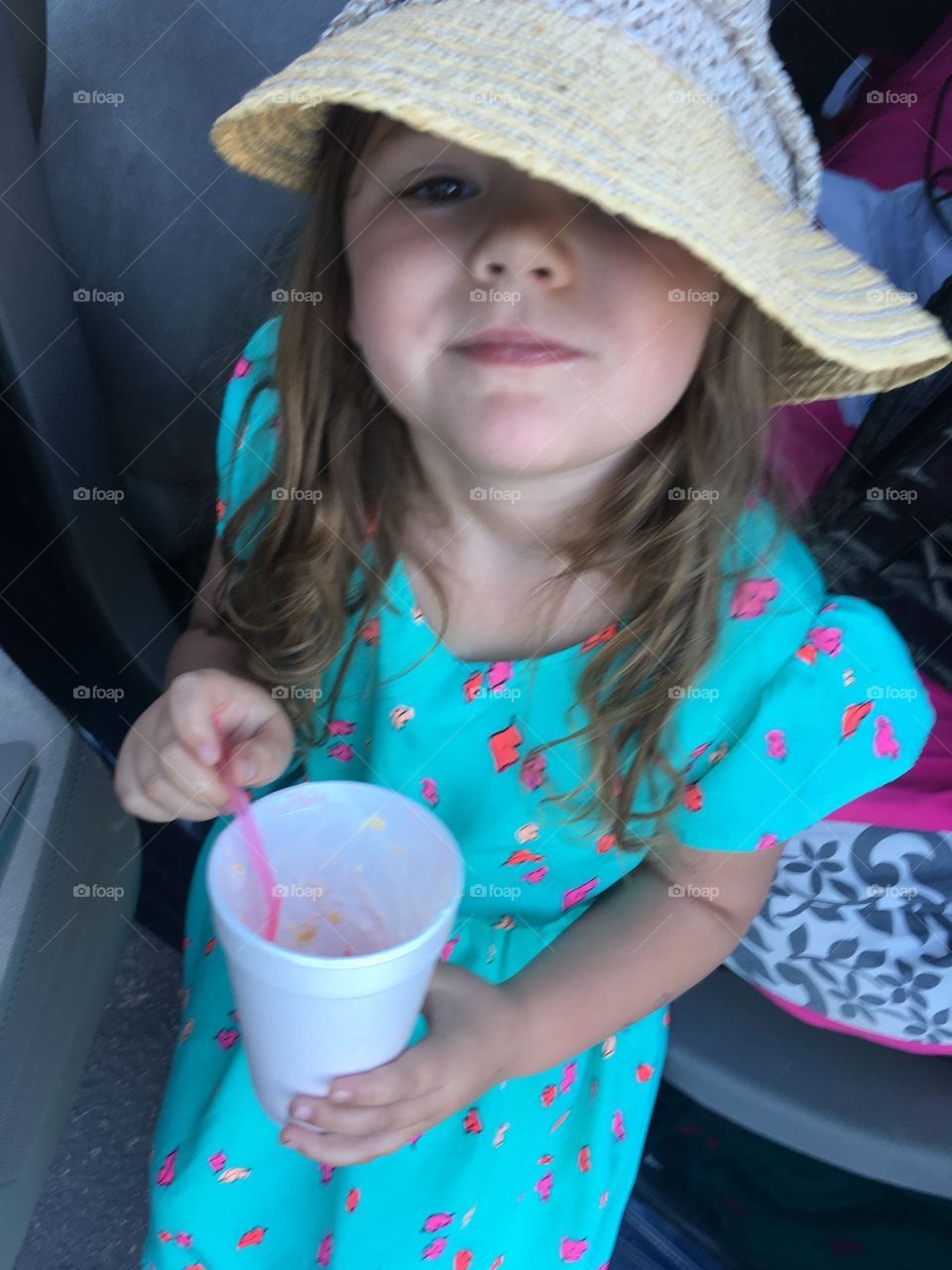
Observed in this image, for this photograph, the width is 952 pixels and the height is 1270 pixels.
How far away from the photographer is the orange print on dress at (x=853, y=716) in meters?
0.82

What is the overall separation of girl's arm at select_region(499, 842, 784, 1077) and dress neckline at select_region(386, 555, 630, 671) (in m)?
0.20

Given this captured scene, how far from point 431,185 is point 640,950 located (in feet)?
2.04

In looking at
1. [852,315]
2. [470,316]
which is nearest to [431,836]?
[470,316]

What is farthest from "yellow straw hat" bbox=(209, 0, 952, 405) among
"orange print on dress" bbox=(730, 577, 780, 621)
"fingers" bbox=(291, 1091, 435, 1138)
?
"fingers" bbox=(291, 1091, 435, 1138)

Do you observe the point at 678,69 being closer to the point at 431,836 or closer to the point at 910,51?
the point at 431,836

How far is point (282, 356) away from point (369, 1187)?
699 mm

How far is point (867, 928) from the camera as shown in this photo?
0.94 metres

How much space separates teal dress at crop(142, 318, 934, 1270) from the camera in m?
0.83

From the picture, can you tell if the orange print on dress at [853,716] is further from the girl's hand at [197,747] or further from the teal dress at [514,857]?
the girl's hand at [197,747]

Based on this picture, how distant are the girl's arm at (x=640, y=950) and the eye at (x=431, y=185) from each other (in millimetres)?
547

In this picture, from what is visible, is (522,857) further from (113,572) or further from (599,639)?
(113,572)

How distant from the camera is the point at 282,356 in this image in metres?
0.91

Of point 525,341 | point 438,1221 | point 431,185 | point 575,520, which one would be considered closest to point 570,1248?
point 438,1221

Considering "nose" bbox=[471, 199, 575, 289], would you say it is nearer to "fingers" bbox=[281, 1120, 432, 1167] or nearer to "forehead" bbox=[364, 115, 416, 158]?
"forehead" bbox=[364, 115, 416, 158]
